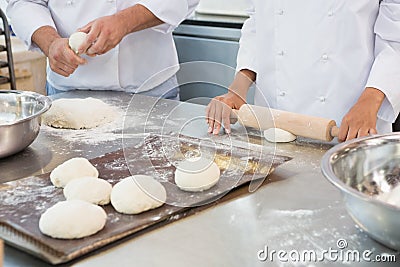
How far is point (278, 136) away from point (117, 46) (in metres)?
0.81

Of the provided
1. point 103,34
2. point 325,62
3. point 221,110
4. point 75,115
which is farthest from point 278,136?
point 103,34

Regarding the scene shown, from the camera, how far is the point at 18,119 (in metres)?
1.55

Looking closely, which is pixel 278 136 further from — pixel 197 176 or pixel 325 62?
pixel 197 176

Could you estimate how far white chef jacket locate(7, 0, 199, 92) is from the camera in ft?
6.84

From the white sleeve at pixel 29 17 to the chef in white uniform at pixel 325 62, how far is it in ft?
2.50

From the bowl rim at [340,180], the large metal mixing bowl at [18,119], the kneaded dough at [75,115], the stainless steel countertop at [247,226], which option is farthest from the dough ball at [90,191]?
the kneaded dough at [75,115]

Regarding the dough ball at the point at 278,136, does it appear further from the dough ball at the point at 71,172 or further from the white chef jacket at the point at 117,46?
the white chef jacket at the point at 117,46

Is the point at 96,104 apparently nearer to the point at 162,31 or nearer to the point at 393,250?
the point at 162,31

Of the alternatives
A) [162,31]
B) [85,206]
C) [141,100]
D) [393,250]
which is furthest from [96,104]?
[393,250]

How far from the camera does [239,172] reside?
1310mm

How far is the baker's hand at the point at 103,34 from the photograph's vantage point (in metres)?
1.89

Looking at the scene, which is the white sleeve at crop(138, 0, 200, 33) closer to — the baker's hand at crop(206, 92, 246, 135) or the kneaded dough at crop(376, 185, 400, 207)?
the baker's hand at crop(206, 92, 246, 135)

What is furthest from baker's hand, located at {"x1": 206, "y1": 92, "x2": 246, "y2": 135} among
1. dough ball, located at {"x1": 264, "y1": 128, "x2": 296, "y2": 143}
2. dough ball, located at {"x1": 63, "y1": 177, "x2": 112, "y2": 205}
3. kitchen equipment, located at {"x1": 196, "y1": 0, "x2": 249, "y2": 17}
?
kitchen equipment, located at {"x1": 196, "y1": 0, "x2": 249, "y2": 17}

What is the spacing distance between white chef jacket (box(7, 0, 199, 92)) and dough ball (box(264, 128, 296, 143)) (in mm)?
727
